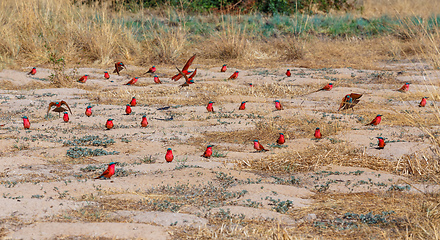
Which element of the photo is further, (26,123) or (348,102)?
(348,102)

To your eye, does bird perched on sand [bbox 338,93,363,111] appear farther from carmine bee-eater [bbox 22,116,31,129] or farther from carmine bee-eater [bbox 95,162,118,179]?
carmine bee-eater [bbox 22,116,31,129]

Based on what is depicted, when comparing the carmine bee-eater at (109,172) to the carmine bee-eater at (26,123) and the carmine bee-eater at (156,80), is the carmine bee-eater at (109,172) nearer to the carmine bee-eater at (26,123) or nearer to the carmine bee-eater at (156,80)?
the carmine bee-eater at (26,123)

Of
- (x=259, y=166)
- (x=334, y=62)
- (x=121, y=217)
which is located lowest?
(x=334, y=62)

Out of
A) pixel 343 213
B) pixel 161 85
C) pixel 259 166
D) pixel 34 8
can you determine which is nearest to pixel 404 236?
pixel 343 213

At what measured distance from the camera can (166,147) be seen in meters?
5.73

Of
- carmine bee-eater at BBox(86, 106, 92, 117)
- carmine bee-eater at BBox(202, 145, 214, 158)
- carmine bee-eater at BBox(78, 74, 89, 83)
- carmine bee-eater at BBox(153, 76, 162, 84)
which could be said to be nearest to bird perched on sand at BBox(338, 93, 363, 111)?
carmine bee-eater at BBox(202, 145, 214, 158)

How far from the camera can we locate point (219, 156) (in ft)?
17.4

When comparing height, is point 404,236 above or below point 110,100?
above

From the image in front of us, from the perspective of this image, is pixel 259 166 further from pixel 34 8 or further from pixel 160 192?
pixel 34 8

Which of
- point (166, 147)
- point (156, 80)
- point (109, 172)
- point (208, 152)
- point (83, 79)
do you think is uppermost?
point (109, 172)

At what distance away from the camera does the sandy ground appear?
11.8ft

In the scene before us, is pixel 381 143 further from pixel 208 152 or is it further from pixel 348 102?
pixel 208 152

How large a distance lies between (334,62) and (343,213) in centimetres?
858

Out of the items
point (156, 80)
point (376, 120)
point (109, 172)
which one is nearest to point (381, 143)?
point (376, 120)
